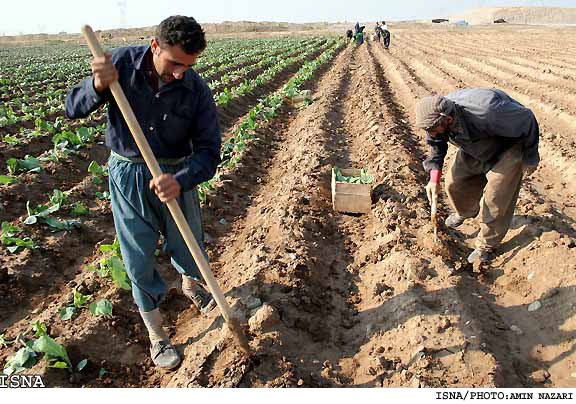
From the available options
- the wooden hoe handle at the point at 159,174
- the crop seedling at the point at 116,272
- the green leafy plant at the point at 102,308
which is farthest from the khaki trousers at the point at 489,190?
the green leafy plant at the point at 102,308

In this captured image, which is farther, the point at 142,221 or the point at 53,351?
the point at 53,351

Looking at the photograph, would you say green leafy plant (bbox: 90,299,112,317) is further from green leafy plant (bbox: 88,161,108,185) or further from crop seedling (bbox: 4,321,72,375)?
green leafy plant (bbox: 88,161,108,185)

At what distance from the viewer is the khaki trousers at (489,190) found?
4109 mm

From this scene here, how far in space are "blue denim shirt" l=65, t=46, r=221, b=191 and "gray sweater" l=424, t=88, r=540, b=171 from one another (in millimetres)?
2127

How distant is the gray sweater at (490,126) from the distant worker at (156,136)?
2.18 metres

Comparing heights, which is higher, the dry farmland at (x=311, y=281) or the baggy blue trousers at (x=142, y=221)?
the baggy blue trousers at (x=142, y=221)

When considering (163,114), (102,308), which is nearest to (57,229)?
(102,308)

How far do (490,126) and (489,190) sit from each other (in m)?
0.65

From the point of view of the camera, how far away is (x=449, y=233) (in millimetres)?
5105

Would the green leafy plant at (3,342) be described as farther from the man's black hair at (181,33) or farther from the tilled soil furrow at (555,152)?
the tilled soil furrow at (555,152)

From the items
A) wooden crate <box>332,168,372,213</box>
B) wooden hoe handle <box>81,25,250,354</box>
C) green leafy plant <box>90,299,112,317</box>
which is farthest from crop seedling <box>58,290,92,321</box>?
wooden crate <box>332,168,372,213</box>

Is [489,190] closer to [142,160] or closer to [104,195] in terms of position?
[142,160]

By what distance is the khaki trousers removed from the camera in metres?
4.11

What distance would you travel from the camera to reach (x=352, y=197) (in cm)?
550
